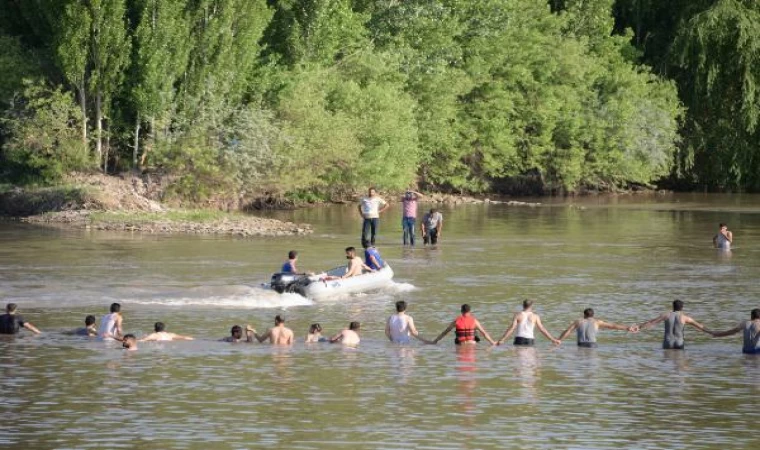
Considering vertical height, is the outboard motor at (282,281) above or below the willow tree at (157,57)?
below

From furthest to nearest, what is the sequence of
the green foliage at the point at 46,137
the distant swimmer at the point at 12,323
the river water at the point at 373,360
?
the green foliage at the point at 46,137 < the distant swimmer at the point at 12,323 < the river water at the point at 373,360

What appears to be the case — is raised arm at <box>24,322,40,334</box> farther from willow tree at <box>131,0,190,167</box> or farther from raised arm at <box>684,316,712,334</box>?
willow tree at <box>131,0,190,167</box>

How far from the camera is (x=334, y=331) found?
27.6 metres

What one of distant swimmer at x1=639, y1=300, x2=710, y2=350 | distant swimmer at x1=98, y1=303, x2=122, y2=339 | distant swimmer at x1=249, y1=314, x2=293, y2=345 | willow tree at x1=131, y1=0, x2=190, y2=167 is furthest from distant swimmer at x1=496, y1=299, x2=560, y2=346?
willow tree at x1=131, y1=0, x2=190, y2=167

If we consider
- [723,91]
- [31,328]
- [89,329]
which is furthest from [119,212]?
[723,91]

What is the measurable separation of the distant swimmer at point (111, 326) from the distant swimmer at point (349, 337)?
394 centimetres

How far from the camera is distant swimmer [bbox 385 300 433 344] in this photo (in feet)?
85.2

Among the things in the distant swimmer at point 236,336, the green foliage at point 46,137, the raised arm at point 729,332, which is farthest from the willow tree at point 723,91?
the distant swimmer at point 236,336

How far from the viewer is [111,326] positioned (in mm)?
25672

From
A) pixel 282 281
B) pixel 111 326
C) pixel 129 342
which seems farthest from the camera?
pixel 282 281

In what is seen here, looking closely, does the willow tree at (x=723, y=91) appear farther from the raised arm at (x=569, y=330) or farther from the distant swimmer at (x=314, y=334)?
the distant swimmer at (x=314, y=334)

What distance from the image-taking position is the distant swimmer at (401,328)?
2596 centimetres

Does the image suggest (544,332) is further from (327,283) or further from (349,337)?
(327,283)

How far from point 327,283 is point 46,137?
2575cm
